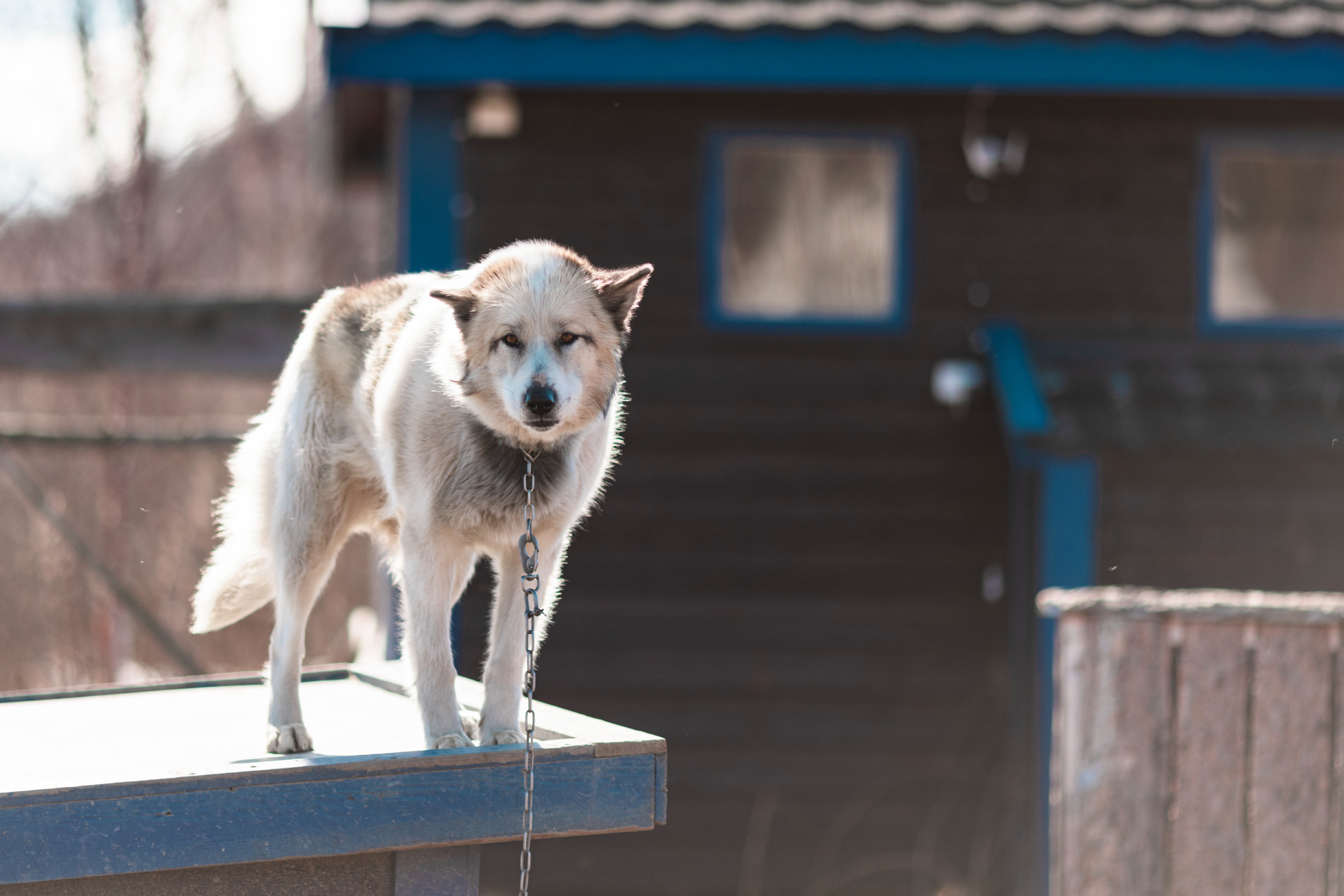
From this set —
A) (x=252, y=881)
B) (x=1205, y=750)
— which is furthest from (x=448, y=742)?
(x=1205, y=750)

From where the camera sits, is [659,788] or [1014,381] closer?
[659,788]

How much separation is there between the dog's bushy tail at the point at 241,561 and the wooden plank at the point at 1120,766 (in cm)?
247

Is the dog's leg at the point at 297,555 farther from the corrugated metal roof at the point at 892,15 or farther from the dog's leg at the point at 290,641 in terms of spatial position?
the corrugated metal roof at the point at 892,15

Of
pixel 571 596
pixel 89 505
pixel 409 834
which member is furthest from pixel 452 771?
pixel 89 505

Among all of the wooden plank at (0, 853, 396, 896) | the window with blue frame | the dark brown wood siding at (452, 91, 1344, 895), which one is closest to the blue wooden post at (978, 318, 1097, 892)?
the dark brown wood siding at (452, 91, 1344, 895)

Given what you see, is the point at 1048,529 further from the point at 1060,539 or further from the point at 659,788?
the point at 659,788

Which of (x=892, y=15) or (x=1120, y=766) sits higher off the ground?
(x=892, y=15)

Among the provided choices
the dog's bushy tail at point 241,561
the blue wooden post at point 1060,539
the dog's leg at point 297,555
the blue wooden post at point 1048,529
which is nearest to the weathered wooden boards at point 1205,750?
the dog's leg at point 297,555

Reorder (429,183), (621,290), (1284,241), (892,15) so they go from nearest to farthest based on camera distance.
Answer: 1. (621,290)
2. (892,15)
3. (429,183)
4. (1284,241)

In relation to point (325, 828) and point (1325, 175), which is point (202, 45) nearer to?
point (1325, 175)

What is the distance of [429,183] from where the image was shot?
7.40 meters

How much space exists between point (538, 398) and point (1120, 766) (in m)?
2.19

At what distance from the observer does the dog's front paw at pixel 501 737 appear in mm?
3104

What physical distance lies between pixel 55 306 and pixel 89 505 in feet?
17.6
